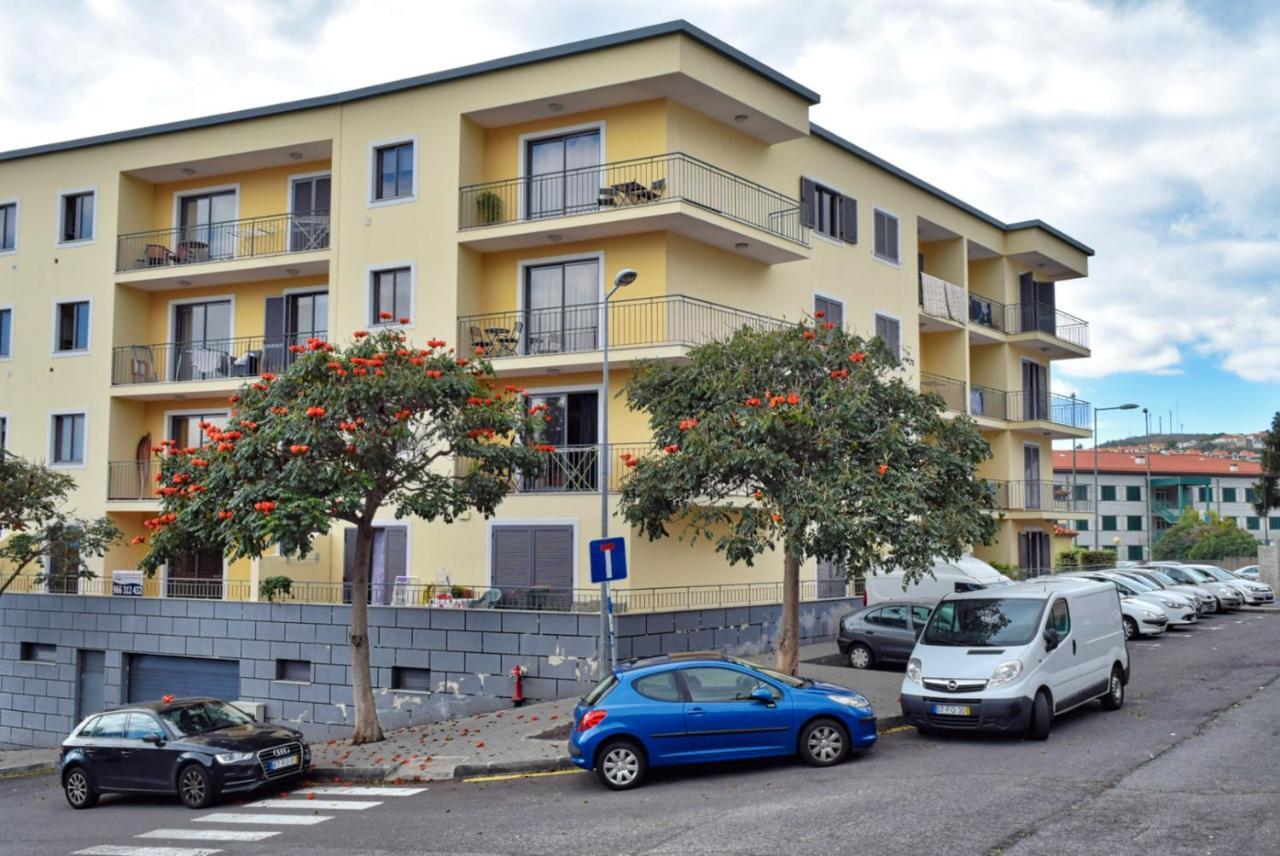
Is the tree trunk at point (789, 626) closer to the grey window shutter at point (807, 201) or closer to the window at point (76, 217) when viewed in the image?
the grey window shutter at point (807, 201)

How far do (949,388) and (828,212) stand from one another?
9.06 meters

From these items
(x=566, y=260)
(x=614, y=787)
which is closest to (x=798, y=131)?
(x=566, y=260)

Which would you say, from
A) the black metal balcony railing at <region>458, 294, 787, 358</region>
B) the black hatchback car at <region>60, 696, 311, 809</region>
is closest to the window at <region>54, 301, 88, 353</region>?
the black metal balcony railing at <region>458, 294, 787, 358</region>

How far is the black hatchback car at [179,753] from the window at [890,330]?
1954cm

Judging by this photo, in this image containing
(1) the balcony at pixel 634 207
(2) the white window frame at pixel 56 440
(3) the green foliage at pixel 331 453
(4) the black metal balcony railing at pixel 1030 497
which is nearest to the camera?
(3) the green foliage at pixel 331 453

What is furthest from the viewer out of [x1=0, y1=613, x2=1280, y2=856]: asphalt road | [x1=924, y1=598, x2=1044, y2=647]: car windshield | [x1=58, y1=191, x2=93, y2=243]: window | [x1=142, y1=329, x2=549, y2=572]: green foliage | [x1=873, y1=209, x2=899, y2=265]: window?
[x1=873, y1=209, x2=899, y2=265]: window

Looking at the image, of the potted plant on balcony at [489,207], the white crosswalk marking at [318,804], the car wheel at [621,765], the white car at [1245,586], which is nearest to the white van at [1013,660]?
the car wheel at [621,765]

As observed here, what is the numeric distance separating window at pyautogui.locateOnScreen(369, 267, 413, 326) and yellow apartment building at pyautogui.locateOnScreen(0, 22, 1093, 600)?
3.6 inches

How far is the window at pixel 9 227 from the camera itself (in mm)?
31578

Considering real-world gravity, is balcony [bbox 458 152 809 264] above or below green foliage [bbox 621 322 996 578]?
above

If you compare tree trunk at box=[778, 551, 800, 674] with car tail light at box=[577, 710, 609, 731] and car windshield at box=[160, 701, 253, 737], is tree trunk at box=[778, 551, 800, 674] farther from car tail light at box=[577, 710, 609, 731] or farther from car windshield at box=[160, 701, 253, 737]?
car windshield at box=[160, 701, 253, 737]

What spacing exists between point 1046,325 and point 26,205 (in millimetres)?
32665

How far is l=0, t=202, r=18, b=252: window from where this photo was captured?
3158 cm

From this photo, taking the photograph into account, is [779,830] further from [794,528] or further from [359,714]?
[359,714]
